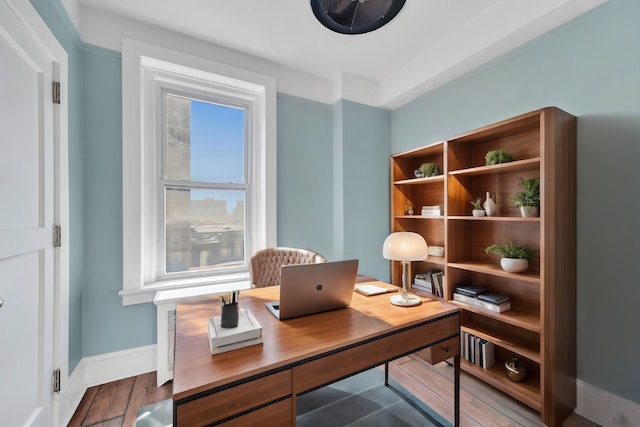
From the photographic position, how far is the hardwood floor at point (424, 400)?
5.39 ft

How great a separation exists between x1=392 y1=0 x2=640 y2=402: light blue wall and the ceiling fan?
140 centimetres

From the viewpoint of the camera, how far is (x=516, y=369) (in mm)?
1854

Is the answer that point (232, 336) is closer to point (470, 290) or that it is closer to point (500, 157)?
point (470, 290)

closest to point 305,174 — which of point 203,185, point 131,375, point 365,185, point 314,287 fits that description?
point 365,185

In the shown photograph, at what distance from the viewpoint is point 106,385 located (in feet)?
Answer: 6.52

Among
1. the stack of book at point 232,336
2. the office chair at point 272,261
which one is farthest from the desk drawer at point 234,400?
the office chair at point 272,261

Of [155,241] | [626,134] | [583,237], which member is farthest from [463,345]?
[155,241]

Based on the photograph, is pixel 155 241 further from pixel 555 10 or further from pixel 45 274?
pixel 555 10

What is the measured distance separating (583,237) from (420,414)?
1.54m

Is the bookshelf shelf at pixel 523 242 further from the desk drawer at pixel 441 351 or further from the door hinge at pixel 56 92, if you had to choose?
the door hinge at pixel 56 92

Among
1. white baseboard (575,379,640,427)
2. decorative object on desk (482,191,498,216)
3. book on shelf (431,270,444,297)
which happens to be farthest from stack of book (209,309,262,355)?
white baseboard (575,379,640,427)

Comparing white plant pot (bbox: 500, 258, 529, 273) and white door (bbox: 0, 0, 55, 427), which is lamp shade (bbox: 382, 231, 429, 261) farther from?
white door (bbox: 0, 0, 55, 427)

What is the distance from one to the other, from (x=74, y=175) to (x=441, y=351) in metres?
2.53

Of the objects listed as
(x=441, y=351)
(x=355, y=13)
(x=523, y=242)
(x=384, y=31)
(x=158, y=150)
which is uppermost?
(x=384, y=31)
